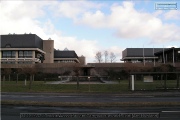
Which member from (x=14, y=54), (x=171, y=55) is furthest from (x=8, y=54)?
(x=171, y=55)

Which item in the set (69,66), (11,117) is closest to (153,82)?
(11,117)

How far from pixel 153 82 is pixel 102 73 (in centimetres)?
4512

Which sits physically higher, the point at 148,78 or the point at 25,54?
the point at 25,54

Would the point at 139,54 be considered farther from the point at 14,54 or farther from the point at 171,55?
the point at 14,54

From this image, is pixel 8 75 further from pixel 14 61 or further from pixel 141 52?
pixel 141 52

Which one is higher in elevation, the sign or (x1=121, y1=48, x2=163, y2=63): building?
(x1=121, y1=48, x2=163, y2=63): building

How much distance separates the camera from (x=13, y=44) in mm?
105500

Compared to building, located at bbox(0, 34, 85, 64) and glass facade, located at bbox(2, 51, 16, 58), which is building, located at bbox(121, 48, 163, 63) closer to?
building, located at bbox(0, 34, 85, 64)

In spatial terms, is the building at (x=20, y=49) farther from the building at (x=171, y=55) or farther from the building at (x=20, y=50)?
the building at (x=171, y=55)

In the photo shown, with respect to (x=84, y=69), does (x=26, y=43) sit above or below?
above

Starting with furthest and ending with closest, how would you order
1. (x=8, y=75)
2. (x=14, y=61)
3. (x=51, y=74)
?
(x=14, y=61) < (x=51, y=74) < (x=8, y=75)

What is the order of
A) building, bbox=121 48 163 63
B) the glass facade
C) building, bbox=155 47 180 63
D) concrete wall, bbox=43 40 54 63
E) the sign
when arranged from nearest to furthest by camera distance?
the sign, building, bbox=155 47 180 63, the glass facade, concrete wall, bbox=43 40 54 63, building, bbox=121 48 163 63

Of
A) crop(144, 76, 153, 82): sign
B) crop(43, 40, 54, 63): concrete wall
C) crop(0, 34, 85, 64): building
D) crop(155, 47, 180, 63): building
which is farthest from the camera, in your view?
crop(43, 40, 54, 63): concrete wall

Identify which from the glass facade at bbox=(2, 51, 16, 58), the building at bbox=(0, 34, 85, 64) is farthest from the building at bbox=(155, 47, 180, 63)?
the glass facade at bbox=(2, 51, 16, 58)
